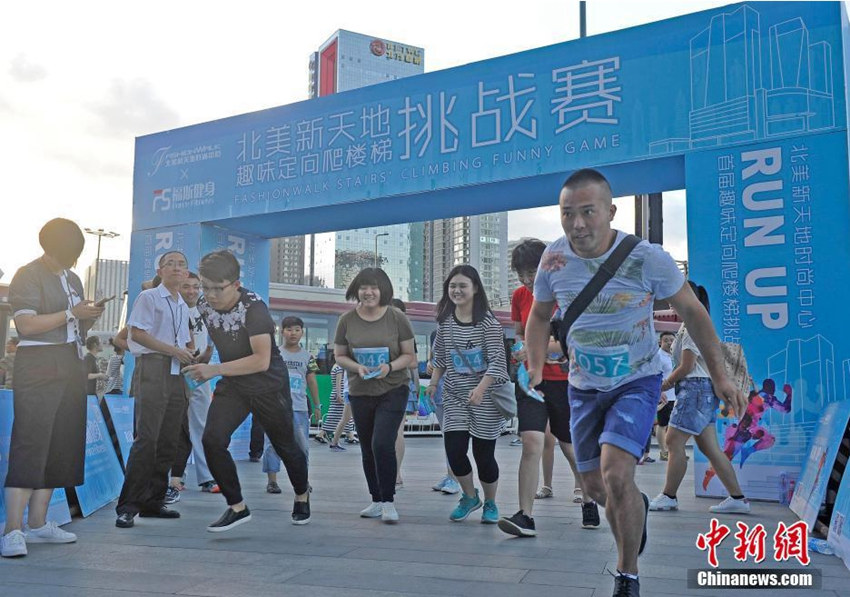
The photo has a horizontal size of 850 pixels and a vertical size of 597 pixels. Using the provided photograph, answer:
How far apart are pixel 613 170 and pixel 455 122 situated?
1.74m

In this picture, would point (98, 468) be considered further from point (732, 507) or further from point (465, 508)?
point (732, 507)

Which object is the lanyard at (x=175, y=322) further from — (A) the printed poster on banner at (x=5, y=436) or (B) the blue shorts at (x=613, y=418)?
(B) the blue shorts at (x=613, y=418)

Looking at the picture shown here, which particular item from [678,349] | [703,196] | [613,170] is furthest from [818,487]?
[613,170]

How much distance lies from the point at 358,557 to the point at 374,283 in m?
1.94

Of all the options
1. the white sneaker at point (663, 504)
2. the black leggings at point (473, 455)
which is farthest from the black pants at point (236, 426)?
the white sneaker at point (663, 504)

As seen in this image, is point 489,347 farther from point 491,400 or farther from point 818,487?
point 818,487

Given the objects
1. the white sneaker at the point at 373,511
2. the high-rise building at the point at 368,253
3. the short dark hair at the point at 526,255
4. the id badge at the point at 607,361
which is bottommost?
the white sneaker at the point at 373,511

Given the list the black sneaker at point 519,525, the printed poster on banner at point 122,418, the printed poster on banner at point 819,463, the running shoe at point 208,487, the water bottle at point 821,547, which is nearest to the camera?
the water bottle at point 821,547

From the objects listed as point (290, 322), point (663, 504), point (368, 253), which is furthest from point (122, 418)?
point (368, 253)

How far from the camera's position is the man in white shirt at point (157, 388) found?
504cm

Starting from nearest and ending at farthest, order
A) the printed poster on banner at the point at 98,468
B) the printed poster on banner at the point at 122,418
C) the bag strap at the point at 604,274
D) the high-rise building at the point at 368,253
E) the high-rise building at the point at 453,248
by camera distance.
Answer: the bag strap at the point at 604,274 < the printed poster on banner at the point at 98,468 < the printed poster on banner at the point at 122,418 < the high-rise building at the point at 368,253 < the high-rise building at the point at 453,248

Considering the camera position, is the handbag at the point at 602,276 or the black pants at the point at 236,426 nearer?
the handbag at the point at 602,276

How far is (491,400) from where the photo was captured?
200 inches

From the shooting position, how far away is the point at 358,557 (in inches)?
159
